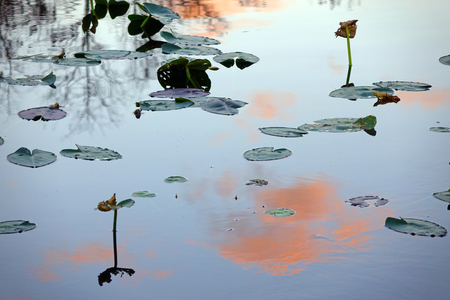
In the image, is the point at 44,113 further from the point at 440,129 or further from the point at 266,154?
the point at 440,129

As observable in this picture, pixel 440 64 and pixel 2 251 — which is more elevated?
pixel 440 64

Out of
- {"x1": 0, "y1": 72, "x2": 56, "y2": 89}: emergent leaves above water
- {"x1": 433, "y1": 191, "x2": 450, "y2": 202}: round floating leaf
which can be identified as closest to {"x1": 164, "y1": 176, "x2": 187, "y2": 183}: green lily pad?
{"x1": 433, "y1": 191, "x2": 450, "y2": 202}: round floating leaf

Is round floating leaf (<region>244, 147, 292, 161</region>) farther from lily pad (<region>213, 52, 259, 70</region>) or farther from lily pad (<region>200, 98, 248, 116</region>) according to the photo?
lily pad (<region>213, 52, 259, 70</region>)

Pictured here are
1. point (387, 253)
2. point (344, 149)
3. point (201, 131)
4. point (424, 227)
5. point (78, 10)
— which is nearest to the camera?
point (387, 253)

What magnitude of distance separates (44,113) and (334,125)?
1477 millimetres

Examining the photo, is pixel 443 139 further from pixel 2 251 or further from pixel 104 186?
pixel 2 251

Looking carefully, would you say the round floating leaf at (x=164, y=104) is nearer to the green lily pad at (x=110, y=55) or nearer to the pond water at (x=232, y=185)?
the pond water at (x=232, y=185)

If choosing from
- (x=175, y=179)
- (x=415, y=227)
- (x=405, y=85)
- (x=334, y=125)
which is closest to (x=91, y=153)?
(x=175, y=179)

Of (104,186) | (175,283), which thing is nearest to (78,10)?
(104,186)

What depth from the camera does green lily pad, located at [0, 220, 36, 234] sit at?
1.66 metres

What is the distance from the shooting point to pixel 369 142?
2.37 m

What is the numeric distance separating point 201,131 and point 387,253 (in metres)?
1.20

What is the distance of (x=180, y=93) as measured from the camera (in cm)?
291

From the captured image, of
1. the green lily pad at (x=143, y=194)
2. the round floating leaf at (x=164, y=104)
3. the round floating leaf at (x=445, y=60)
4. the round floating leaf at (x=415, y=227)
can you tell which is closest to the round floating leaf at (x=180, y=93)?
the round floating leaf at (x=164, y=104)
